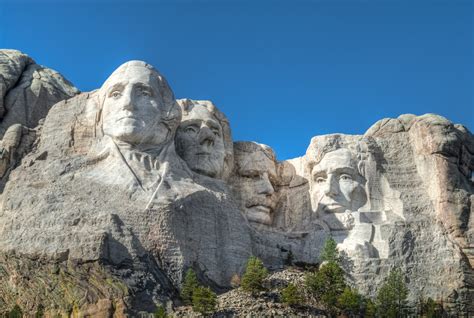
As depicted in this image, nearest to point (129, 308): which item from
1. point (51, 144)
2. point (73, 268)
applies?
point (73, 268)

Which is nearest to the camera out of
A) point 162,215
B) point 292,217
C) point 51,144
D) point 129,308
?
point 129,308

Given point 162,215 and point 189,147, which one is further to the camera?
point 189,147

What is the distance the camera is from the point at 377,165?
31.0m

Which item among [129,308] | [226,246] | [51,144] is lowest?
[129,308]

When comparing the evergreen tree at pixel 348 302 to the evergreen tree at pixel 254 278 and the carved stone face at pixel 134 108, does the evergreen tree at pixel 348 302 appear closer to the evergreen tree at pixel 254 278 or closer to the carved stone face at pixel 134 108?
the evergreen tree at pixel 254 278

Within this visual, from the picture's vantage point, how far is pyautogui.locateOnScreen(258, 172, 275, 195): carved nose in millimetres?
30766

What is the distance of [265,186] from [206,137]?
1.96 metres

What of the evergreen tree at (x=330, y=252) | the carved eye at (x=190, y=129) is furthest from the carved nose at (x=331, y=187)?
the carved eye at (x=190, y=129)

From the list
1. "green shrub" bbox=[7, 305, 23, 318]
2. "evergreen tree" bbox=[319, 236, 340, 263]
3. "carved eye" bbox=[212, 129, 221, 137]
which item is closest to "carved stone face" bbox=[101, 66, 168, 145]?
"carved eye" bbox=[212, 129, 221, 137]

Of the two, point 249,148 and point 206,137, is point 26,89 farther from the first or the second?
point 249,148

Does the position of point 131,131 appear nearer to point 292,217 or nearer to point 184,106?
point 184,106

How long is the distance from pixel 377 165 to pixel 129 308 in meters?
8.49

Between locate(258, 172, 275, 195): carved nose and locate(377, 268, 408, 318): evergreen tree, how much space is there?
4119 mm

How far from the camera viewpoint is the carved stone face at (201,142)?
98.0 ft
